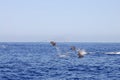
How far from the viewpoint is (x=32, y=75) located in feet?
185

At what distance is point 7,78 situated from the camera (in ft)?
174

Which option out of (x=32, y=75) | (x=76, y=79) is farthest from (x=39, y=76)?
(x=76, y=79)

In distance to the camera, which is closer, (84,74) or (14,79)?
(14,79)

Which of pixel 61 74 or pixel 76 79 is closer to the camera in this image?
pixel 76 79

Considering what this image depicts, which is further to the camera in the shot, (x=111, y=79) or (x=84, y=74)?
(x=84, y=74)

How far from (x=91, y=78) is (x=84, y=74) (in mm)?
5414

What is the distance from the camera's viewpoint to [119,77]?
5481 centimetres

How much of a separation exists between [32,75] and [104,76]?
10826 millimetres

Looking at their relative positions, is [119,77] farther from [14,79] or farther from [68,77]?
[14,79]

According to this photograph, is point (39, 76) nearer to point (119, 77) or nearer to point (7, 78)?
point (7, 78)

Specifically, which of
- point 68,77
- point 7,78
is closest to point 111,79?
point 68,77

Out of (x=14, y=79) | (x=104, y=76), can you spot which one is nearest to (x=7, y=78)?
(x=14, y=79)

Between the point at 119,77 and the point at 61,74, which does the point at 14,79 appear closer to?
the point at 61,74

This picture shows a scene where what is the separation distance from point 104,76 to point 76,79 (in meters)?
5.59
